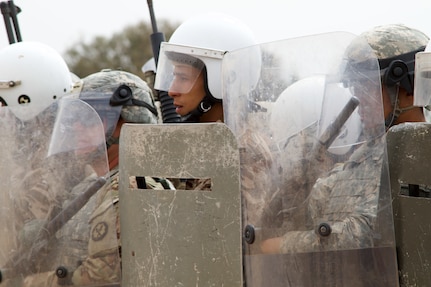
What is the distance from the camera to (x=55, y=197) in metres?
4.23

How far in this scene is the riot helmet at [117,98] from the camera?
5266 millimetres

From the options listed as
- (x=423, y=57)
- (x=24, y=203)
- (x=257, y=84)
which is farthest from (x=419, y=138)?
(x=24, y=203)

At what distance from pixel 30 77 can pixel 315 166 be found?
2358mm

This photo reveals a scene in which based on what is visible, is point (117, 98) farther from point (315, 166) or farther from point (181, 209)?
point (315, 166)

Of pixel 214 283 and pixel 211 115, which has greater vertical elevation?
pixel 211 115

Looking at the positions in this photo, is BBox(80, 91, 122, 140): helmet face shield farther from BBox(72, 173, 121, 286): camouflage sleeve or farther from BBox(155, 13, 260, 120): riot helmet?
BBox(72, 173, 121, 286): camouflage sleeve

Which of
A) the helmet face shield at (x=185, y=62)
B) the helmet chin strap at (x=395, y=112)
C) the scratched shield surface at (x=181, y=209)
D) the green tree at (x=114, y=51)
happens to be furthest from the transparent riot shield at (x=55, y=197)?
the green tree at (x=114, y=51)

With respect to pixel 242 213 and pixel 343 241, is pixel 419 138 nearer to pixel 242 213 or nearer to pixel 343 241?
pixel 343 241

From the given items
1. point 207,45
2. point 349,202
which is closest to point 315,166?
point 349,202

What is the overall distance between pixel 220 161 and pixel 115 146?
146cm

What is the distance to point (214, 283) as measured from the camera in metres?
3.90

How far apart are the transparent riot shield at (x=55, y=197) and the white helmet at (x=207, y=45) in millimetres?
1040

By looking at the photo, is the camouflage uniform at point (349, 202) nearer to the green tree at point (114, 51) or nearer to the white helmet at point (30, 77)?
the white helmet at point (30, 77)

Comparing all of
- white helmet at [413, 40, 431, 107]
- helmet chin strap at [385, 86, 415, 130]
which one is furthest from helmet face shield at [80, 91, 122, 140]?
white helmet at [413, 40, 431, 107]
